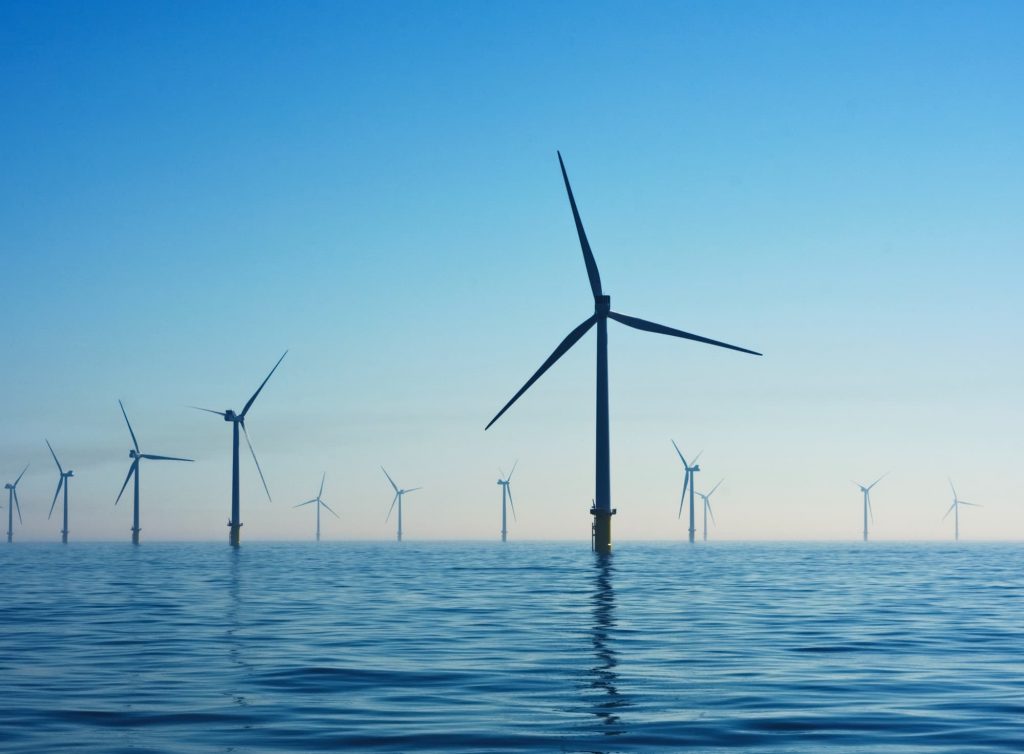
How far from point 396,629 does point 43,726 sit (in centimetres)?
1531

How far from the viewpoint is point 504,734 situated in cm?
1488

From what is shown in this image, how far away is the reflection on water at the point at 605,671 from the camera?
1588 centimetres

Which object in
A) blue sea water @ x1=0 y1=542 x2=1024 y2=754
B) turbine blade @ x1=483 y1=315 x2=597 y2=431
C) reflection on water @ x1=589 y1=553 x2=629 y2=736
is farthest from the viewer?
turbine blade @ x1=483 y1=315 x2=597 y2=431

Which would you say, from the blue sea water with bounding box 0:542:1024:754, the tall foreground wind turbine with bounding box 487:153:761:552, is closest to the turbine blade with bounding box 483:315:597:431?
the tall foreground wind turbine with bounding box 487:153:761:552

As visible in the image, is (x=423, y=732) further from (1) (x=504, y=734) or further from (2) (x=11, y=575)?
(2) (x=11, y=575)

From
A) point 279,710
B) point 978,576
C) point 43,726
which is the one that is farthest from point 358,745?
point 978,576

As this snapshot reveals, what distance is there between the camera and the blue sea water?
48.6 feet

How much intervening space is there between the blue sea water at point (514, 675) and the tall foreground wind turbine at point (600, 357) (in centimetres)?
3844

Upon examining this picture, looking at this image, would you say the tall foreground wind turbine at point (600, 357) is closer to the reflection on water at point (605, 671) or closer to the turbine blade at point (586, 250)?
the turbine blade at point (586, 250)

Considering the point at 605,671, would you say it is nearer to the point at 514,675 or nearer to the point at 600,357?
the point at 514,675

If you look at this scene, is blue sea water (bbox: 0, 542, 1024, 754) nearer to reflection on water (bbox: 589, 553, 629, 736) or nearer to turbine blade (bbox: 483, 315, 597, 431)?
reflection on water (bbox: 589, 553, 629, 736)

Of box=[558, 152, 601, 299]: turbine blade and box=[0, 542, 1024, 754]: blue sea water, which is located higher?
box=[558, 152, 601, 299]: turbine blade

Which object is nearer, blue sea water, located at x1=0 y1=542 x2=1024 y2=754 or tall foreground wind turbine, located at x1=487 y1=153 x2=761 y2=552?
blue sea water, located at x1=0 y1=542 x2=1024 y2=754

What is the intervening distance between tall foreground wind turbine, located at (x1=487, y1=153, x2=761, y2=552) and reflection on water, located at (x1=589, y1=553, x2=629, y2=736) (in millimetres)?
38672
